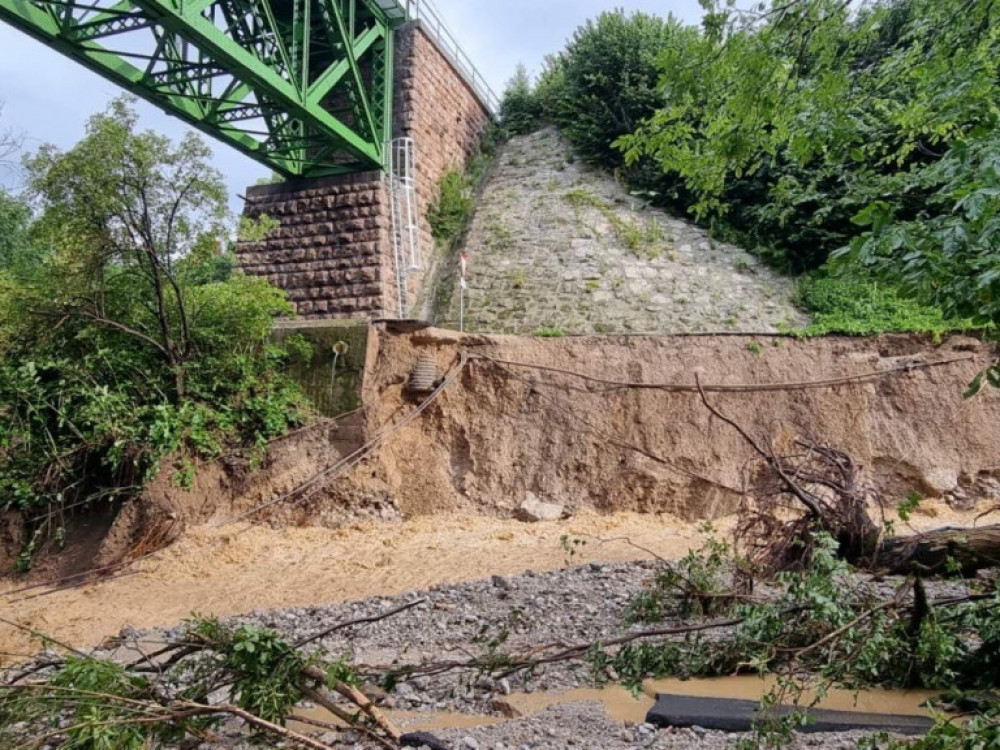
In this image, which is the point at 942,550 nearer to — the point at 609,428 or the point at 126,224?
the point at 609,428

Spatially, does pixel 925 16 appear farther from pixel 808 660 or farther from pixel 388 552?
pixel 388 552

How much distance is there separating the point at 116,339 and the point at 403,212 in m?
5.74

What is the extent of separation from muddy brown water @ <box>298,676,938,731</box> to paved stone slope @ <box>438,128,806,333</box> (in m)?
7.03

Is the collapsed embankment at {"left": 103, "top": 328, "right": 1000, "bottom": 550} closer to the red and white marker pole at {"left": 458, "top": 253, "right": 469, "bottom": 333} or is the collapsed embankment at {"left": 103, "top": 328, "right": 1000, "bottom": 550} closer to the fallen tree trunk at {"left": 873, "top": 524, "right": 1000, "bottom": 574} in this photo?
the red and white marker pole at {"left": 458, "top": 253, "right": 469, "bottom": 333}

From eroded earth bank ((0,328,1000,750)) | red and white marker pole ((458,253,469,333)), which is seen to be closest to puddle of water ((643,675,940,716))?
eroded earth bank ((0,328,1000,750))

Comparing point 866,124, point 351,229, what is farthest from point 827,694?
point 351,229

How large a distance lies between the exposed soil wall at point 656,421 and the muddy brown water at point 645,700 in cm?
455

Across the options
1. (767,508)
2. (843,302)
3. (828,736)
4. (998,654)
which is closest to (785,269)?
(843,302)

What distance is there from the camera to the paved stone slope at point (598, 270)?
10.2m

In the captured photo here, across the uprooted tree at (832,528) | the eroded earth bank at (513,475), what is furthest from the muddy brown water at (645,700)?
the eroded earth bank at (513,475)

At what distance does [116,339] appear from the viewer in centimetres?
759

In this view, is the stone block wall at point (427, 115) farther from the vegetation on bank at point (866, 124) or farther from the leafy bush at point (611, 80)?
the vegetation on bank at point (866, 124)

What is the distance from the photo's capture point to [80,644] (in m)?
5.30

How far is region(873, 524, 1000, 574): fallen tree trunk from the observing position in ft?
14.8
